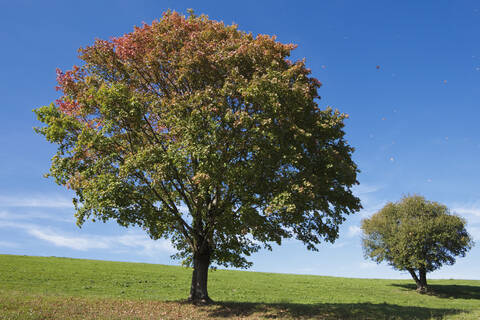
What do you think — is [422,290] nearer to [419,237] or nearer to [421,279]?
[421,279]

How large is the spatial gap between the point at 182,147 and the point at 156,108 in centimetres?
354

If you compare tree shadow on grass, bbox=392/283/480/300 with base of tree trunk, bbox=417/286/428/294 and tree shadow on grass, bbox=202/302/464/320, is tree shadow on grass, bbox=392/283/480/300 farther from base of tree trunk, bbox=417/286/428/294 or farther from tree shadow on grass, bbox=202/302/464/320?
tree shadow on grass, bbox=202/302/464/320

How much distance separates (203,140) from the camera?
2041 cm

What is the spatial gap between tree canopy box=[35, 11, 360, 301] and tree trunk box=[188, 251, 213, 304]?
8 cm

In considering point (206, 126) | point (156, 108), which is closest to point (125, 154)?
point (156, 108)

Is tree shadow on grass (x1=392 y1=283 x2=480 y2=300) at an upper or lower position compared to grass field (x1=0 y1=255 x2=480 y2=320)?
lower

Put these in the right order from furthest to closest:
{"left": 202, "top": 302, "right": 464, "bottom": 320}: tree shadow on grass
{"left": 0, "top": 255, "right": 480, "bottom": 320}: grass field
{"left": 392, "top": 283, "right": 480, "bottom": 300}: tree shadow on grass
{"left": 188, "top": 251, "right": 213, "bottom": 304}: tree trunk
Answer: {"left": 392, "top": 283, "right": 480, "bottom": 300}: tree shadow on grass < {"left": 188, "top": 251, "right": 213, "bottom": 304}: tree trunk < {"left": 202, "top": 302, "right": 464, "bottom": 320}: tree shadow on grass < {"left": 0, "top": 255, "right": 480, "bottom": 320}: grass field

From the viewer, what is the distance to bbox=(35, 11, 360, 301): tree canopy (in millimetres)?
20844

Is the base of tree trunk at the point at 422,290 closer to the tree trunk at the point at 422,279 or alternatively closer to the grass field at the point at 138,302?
the tree trunk at the point at 422,279

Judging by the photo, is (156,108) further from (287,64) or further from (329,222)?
(329,222)

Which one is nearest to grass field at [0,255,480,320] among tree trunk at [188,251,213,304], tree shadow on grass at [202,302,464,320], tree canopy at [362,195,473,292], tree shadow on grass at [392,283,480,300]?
tree shadow on grass at [202,302,464,320]

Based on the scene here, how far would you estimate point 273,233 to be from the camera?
23.0 metres

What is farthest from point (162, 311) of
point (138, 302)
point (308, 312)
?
point (308, 312)

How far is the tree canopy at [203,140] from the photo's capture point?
2084 centimetres
